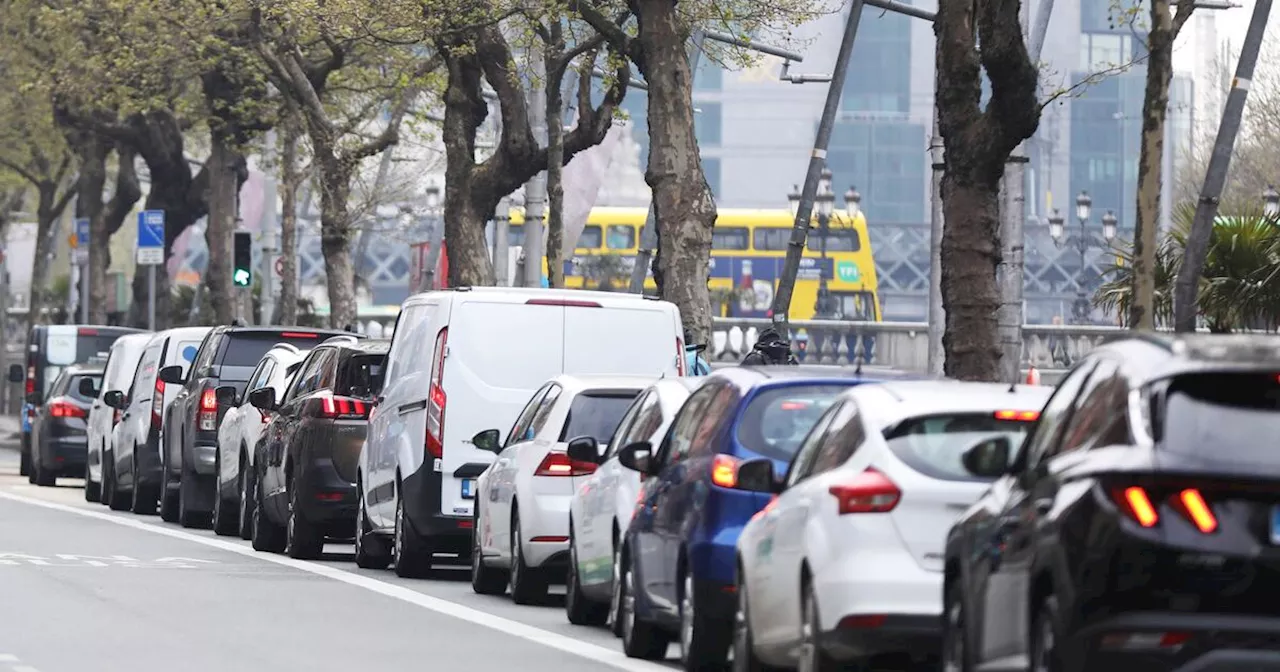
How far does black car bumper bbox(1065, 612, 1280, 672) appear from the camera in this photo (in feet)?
24.3

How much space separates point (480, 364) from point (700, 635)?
6.25 metres

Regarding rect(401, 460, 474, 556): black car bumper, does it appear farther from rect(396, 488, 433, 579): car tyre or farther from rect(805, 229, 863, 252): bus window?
rect(805, 229, 863, 252): bus window

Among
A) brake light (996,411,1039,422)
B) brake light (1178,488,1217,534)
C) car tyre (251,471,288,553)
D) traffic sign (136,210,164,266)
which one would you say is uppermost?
traffic sign (136,210,164,266)

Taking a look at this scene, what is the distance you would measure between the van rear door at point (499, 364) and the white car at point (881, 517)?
7535mm

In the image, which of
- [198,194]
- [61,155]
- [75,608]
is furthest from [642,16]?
[61,155]

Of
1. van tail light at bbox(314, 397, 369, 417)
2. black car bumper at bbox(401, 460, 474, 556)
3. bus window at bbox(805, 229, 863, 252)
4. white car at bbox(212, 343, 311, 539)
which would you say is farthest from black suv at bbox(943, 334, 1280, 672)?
bus window at bbox(805, 229, 863, 252)

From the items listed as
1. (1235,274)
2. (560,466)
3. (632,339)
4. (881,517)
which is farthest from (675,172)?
(881,517)

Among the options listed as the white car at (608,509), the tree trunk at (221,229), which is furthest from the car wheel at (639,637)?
the tree trunk at (221,229)

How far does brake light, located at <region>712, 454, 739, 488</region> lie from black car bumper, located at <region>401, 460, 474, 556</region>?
6.42 metres

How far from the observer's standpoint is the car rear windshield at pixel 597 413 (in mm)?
17141

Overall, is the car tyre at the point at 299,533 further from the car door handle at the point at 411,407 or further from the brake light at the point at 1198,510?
the brake light at the point at 1198,510

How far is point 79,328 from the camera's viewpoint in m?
42.3

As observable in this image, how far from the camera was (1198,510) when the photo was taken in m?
7.51

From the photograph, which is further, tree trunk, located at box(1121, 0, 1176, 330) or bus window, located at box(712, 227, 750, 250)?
bus window, located at box(712, 227, 750, 250)
